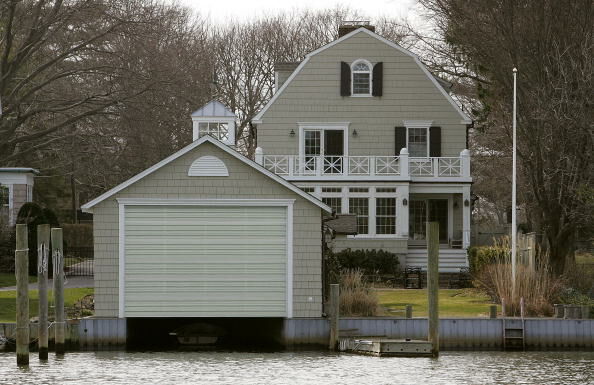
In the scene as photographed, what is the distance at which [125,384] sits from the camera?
3089cm

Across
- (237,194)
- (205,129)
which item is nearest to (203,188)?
(237,194)

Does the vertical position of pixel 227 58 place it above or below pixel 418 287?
above

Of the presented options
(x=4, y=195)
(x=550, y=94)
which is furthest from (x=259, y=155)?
(x=550, y=94)

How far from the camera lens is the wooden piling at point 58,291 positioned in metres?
34.5

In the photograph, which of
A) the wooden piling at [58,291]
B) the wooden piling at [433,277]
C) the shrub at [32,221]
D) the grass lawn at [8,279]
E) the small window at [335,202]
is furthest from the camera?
the small window at [335,202]

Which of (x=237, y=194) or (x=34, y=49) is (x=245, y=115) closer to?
(x=34, y=49)

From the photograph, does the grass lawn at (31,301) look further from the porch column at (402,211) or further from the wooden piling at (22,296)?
the porch column at (402,211)

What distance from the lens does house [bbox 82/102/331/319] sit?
37.2 metres

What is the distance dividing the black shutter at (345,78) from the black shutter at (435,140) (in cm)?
383

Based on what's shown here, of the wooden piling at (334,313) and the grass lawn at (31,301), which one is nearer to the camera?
the wooden piling at (334,313)

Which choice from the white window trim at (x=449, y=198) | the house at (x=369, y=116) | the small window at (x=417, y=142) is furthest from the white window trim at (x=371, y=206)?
the small window at (x=417, y=142)

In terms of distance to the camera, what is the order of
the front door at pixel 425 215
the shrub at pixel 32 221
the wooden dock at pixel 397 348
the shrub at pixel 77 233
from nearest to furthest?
the wooden dock at pixel 397 348
the shrub at pixel 32 221
the front door at pixel 425 215
the shrub at pixel 77 233

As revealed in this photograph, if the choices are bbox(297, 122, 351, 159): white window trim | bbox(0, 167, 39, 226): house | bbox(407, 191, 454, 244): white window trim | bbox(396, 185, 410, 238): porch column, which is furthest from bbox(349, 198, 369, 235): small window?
bbox(0, 167, 39, 226): house

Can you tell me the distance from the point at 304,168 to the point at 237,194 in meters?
17.0
